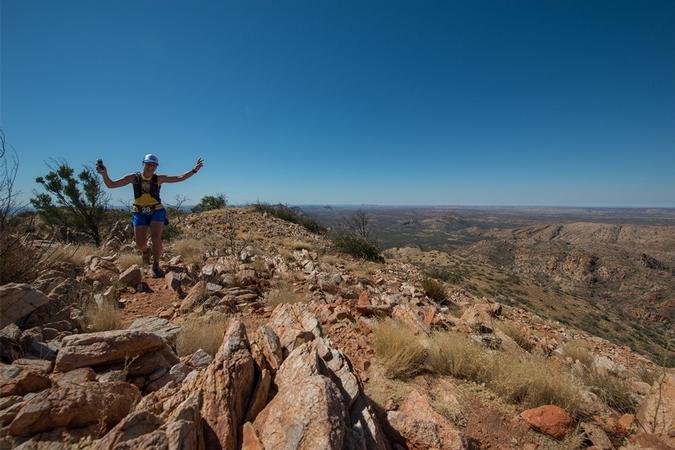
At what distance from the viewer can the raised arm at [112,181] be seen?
157 inches

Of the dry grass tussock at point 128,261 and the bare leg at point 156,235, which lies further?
the dry grass tussock at point 128,261

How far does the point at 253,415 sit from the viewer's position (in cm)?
197

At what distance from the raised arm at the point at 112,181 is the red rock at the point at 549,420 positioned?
229 inches

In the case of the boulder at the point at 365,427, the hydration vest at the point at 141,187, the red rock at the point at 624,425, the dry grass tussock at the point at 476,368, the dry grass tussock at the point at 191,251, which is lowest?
the red rock at the point at 624,425

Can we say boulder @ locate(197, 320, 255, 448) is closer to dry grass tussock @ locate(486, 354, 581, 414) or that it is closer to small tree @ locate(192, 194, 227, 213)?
dry grass tussock @ locate(486, 354, 581, 414)

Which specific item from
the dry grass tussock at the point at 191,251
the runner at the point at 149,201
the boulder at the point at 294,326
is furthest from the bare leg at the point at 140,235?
the boulder at the point at 294,326

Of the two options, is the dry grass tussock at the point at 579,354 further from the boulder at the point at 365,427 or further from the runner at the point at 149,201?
the runner at the point at 149,201

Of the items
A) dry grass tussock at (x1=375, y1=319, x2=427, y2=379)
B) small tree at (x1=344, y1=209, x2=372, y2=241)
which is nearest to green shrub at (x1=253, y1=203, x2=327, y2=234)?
small tree at (x1=344, y1=209, x2=372, y2=241)

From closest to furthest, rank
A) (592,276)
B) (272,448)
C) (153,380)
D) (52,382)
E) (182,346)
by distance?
(272,448)
(52,382)
(153,380)
(182,346)
(592,276)

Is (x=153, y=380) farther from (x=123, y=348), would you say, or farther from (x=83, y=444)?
(x=83, y=444)

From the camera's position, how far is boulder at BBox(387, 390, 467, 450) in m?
2.00

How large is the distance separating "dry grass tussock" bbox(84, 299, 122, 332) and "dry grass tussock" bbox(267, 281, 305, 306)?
197 cm

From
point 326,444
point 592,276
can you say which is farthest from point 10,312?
point 592,276

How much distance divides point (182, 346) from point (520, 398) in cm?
347
